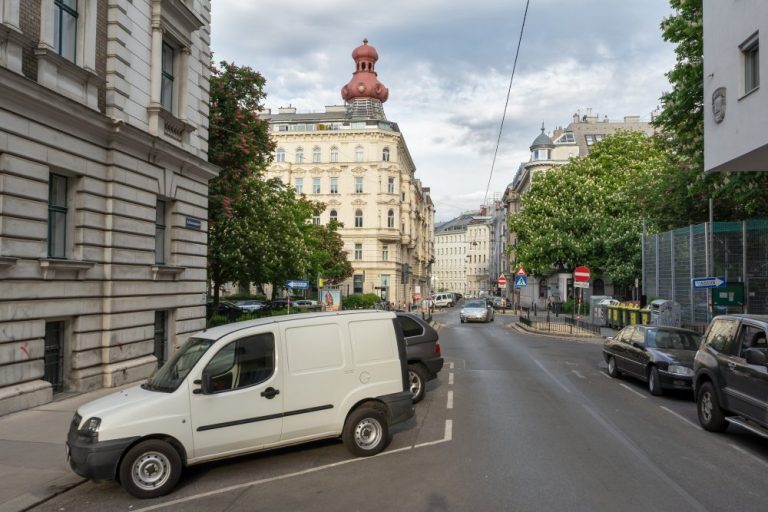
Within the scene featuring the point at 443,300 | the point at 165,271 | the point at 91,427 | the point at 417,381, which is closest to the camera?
the point at 91,427

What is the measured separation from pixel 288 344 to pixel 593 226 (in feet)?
139

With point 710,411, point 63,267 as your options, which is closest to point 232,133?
point 63,267

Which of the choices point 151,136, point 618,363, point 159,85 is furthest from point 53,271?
point 618,363

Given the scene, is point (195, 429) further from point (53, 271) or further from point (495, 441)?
point (53, 271)

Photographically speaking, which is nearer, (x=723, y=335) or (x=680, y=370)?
(x=723, y=335)

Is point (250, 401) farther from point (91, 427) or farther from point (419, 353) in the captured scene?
point (419, 353)

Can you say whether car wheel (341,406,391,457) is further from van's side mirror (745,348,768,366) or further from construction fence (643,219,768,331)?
construction fence (643,219,768,331)

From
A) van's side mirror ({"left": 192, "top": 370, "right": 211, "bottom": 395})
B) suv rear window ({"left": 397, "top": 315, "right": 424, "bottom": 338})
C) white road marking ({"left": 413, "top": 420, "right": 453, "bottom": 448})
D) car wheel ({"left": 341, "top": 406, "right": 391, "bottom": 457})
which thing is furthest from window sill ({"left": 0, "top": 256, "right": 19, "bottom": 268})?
white road marking ({"left": 413, "top": 420, "right": 453, "bottom": 448})

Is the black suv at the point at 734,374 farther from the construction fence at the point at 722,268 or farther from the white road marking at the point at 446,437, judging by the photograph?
the construction fence at the point at 722,268

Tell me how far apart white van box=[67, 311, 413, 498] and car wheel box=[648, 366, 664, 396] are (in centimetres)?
682

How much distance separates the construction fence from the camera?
2069 centimetres

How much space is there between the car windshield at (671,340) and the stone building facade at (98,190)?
1148 centimetres

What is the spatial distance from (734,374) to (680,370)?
3.60 m

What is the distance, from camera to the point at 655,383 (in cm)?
1274
